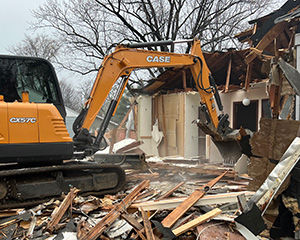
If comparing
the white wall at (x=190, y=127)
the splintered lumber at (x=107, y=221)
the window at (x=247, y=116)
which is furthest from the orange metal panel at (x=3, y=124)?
the window at (x=247, y=116)

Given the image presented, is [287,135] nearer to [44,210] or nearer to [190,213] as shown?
[190,213]

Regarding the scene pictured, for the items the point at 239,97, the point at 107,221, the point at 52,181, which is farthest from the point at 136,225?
the point at 239,97

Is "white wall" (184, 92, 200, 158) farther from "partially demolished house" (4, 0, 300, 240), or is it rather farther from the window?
"partially demolished house" (4, 0, 300, 240)

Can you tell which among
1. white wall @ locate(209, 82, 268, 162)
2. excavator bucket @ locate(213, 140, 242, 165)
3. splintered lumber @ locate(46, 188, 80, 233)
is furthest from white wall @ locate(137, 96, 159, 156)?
splintered lumber @ locate(46, 188, 80, 233)

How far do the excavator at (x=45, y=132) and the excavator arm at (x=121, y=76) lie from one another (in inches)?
0.8

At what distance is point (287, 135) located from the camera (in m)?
3.68

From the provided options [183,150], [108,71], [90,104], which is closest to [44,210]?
[90,104]

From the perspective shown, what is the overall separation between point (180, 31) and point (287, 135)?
19.3 meters

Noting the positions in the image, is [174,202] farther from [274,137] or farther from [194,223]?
[274,137]

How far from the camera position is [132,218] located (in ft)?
13.5

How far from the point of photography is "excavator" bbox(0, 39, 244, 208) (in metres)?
4.92

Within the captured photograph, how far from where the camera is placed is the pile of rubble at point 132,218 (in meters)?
3.92

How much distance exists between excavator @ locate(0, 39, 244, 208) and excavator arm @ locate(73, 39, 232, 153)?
0.07 feet

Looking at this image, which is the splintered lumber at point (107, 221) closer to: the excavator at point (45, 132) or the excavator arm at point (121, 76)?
the excavator at point (45, 132)
